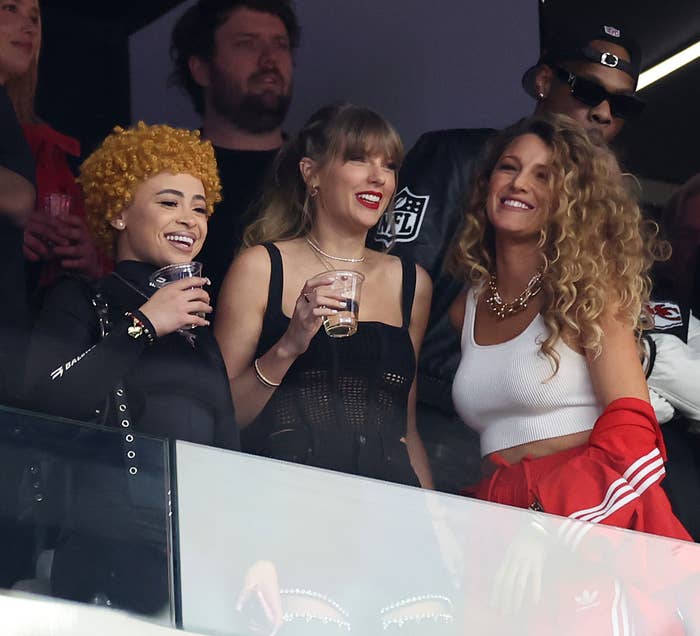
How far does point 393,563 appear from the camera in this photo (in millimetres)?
2637

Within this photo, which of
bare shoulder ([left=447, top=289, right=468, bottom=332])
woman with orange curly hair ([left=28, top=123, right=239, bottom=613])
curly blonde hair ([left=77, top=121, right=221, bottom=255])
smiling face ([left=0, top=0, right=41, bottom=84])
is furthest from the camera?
bare shoulder ([left=447, top=289, right=468, bottom=332])

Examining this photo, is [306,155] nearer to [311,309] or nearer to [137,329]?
[311,309]

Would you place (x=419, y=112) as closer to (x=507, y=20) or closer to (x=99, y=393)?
(x=507, y=20)

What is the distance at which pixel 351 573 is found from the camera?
8.48ft

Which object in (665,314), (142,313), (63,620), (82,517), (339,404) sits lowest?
(63,620)

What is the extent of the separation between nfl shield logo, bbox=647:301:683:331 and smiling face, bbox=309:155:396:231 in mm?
652

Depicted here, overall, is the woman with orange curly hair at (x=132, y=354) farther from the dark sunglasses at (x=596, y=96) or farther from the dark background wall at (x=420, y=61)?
the dark sunglasses at (x=596, y=96)

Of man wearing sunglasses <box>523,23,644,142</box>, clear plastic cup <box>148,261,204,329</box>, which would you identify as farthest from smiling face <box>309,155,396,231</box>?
man wearing sunglasses <box>523,23,644,142</box>

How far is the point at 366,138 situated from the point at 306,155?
0.40ft

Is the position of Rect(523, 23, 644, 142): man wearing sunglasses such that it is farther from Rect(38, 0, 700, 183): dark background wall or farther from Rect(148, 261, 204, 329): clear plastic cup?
Rect(148, 261, 204, 329): clear plastic cup

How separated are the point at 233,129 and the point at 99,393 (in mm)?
682

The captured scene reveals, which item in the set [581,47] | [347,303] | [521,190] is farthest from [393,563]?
[581,47]

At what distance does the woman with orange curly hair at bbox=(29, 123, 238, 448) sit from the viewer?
2408mm

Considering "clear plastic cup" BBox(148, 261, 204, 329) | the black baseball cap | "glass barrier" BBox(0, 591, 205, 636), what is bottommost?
"glass barrier" BBox(0, 591, 205, 636)
